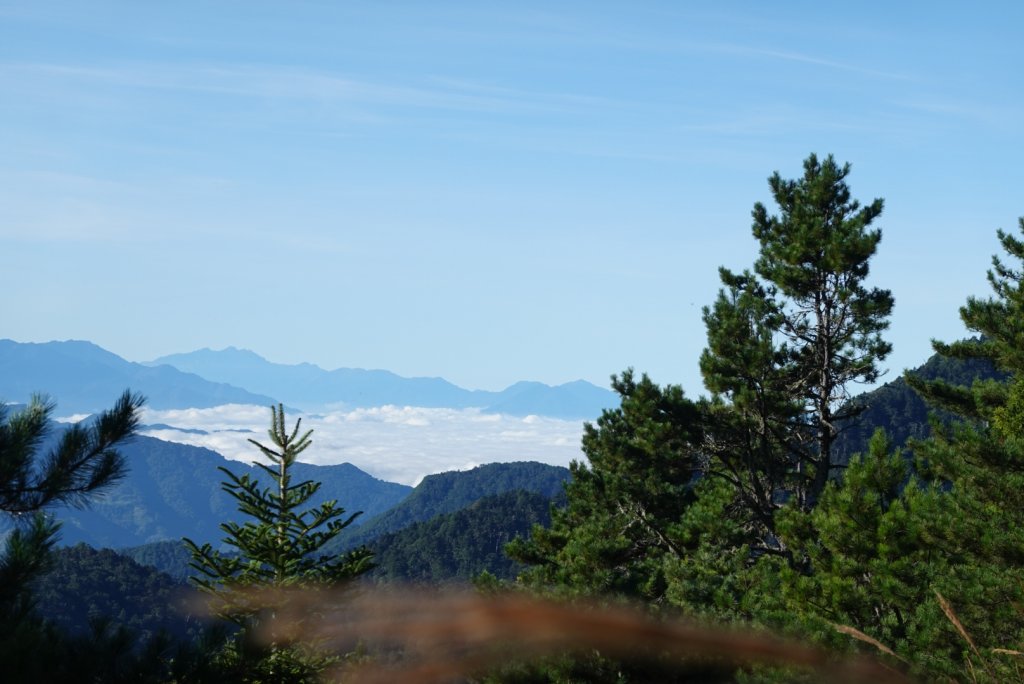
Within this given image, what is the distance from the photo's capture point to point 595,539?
27.1m

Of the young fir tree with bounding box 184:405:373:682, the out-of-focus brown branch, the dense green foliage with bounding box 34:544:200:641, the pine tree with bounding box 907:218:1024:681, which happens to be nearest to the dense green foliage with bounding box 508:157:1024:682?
the pine tree with bounding box 907:218:1024:681

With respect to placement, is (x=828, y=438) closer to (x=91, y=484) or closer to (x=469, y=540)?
(x=91, y=484)

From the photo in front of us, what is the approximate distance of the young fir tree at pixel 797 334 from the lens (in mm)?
26609

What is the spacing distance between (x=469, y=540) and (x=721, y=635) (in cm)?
18217

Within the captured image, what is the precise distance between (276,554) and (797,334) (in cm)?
2057

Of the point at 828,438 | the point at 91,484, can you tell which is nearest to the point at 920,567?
the point at 828,438

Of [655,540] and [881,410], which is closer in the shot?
[655,540]

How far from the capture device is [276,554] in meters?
10.9

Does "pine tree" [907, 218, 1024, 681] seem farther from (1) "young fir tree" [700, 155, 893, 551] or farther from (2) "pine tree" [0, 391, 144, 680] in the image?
(2) "pine tree" [0, 391, 144, 680]

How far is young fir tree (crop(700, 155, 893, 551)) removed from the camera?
26.6 meters

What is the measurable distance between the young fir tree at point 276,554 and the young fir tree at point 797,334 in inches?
718

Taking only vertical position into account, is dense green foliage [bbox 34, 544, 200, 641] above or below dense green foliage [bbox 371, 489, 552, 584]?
below

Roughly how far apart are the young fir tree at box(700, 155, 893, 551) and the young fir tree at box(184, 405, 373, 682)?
59.9ft

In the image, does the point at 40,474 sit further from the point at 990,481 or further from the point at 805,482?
the point at 805,482
